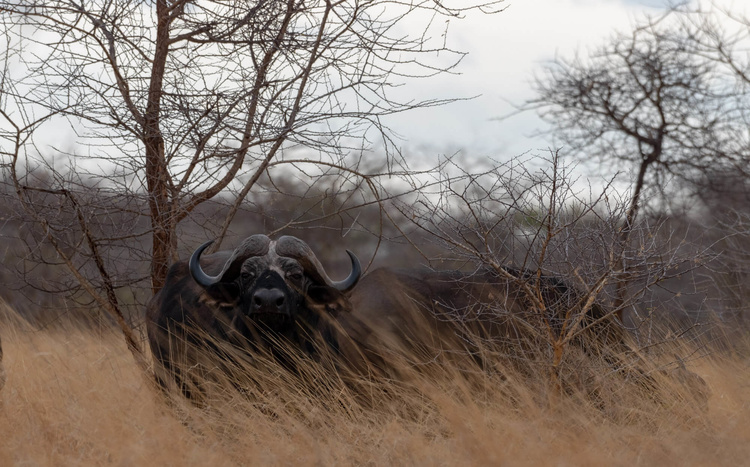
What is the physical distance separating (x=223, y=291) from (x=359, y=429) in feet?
4.97

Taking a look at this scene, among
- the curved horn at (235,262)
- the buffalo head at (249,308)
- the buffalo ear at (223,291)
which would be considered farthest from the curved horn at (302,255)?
the buffalo ear at (223,291)

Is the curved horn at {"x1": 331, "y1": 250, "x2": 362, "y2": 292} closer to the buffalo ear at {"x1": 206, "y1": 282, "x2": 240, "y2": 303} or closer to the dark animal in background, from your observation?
the dark animal in background

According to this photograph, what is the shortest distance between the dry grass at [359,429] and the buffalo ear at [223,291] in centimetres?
69

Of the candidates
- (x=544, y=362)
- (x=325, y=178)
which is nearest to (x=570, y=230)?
(x=544, y=362)

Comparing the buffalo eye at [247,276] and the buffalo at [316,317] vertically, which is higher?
the buffalo eye at [247,276]

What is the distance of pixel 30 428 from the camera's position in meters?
4.74

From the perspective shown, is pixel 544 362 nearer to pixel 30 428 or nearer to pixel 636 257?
pixel 636 257

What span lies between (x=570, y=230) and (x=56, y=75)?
13.8 feet

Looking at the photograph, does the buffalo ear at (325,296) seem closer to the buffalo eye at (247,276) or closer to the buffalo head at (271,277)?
the buffalo head at (271,277)

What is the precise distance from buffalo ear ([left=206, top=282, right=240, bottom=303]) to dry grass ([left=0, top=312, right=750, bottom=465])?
0.69m

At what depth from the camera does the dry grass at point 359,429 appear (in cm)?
400

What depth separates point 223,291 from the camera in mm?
5668

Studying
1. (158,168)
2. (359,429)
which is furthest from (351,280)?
(158,168)

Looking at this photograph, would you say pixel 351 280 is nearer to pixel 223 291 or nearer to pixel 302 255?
pixel 302 255
